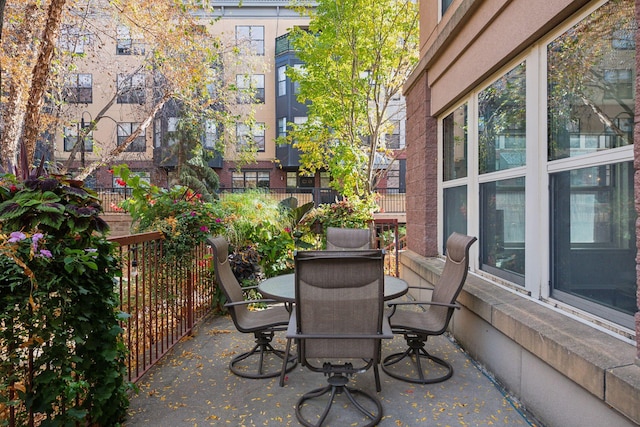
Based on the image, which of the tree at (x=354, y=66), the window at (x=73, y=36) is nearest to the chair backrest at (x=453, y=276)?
the tree at (x=354, y=66)

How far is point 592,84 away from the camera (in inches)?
92.4

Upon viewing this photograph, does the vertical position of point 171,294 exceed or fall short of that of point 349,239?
it falls short

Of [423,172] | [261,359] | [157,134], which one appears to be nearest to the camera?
[261,359]

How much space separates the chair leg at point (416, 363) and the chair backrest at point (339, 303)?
0.81 m

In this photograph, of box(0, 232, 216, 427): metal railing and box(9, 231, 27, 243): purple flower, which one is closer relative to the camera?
box(9, 231, 27, 243): purple flower

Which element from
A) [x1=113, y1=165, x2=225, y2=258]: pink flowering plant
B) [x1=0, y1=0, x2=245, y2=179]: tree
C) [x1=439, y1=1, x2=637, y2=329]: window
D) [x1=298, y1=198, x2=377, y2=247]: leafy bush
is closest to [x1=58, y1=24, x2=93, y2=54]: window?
[x1=0, y1=0, x2=245, y2=179]: tree

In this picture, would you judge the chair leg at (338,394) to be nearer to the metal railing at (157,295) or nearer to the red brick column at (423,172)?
the metal railing at (157,295)

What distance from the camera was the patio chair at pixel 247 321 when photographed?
3148 mm

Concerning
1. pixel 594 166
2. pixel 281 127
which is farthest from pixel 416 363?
pixel 281 127

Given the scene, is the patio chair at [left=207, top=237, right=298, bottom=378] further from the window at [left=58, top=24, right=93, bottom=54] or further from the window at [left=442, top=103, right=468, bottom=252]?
the window at [left=58, top=24, right=93, bottom=54]

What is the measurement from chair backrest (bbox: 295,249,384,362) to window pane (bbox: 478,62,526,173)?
1.68 metres

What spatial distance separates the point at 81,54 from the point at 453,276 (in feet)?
30.4

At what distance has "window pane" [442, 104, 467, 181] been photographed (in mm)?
4391

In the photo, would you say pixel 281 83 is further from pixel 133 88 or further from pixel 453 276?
pixel 453 276
